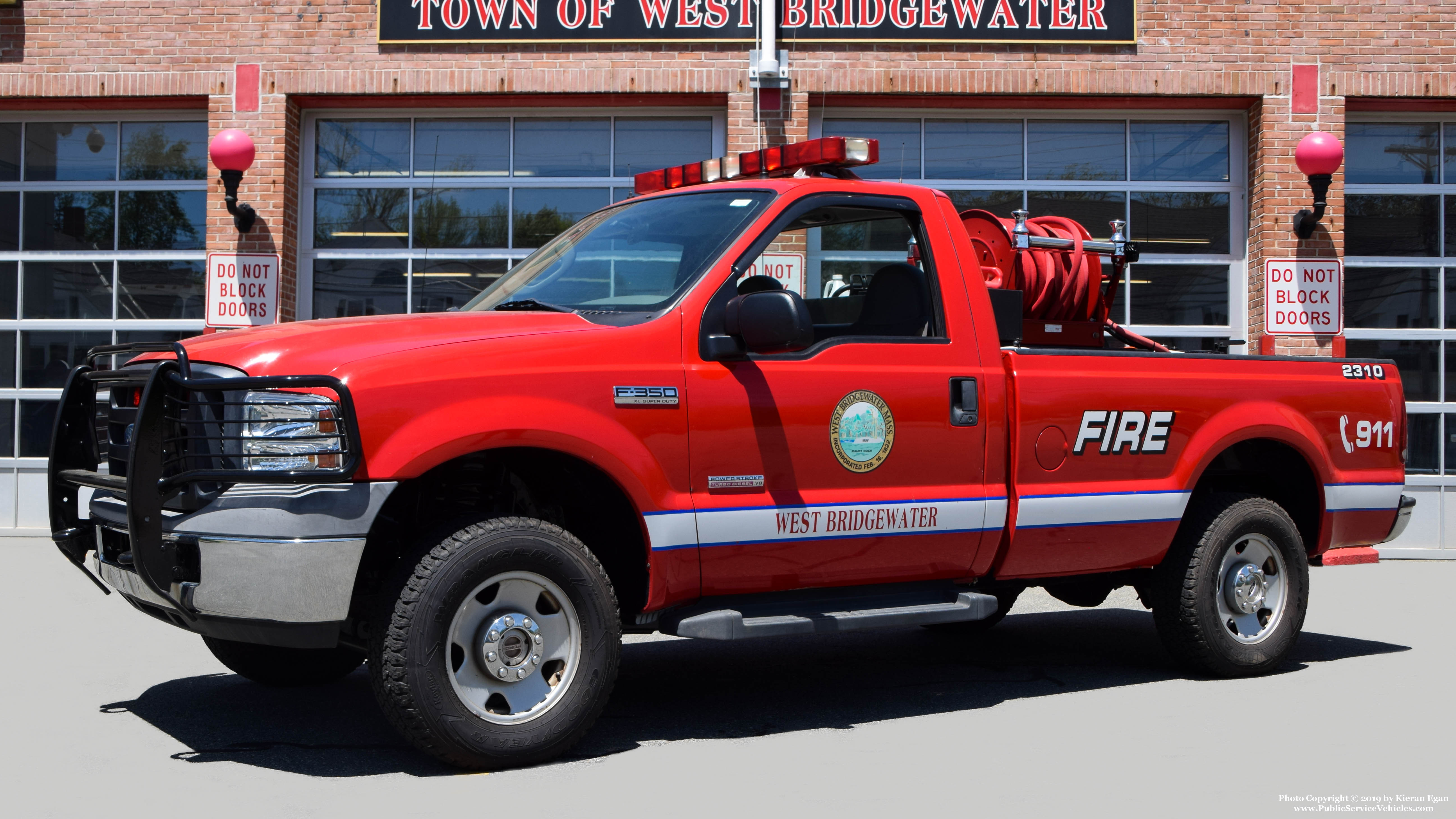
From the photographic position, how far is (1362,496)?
7.00m

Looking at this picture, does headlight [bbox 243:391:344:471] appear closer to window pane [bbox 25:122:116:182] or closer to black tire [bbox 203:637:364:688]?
black tire [bbox 203:637:364:688]

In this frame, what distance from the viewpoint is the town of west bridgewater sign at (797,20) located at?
41.6 feet

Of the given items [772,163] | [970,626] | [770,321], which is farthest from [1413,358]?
[770,321]

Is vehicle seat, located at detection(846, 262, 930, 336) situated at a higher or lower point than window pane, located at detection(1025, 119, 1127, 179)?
lower

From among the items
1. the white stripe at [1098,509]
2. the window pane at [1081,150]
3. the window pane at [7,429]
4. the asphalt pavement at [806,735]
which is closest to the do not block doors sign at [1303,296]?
the window pane at [1081,150]

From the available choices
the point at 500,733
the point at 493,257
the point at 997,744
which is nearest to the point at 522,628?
the point at 500,733

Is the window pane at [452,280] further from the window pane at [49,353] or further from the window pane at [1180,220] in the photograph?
the window pane at [1180,220]

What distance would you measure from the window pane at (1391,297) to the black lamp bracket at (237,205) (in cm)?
1017

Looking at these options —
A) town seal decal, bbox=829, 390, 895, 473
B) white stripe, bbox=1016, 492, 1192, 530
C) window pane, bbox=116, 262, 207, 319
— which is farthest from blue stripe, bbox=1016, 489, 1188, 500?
window pane, bbox=116, 262, 207, 319

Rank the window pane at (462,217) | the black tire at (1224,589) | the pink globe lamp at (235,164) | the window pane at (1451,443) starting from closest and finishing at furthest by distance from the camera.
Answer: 1. the black tire at (1224,589)
2. the pink globe lamp at (235,164)
3. the window pane at (1451,443)
4. the window pane at (462,217)

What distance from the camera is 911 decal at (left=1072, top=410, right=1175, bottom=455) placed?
5.99 metres

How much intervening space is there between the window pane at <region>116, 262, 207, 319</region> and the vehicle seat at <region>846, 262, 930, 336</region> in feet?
30.6

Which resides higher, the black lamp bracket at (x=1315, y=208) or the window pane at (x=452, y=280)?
the black lamp bracket at (x=1315, y=208)

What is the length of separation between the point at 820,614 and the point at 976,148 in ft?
28.8
